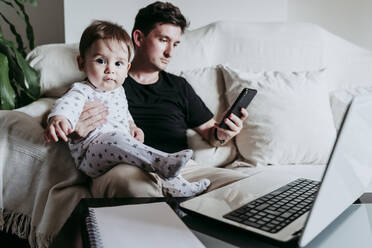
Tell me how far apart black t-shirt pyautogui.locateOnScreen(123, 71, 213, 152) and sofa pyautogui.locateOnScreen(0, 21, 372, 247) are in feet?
0.23

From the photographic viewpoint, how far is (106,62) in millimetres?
1242

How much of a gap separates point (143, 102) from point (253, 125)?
48cm

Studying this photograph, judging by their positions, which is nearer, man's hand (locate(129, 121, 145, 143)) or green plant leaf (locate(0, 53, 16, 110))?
man's hand (locate(129, 121, 145, 143))

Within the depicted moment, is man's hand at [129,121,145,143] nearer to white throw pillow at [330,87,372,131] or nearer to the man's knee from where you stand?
the man's knee

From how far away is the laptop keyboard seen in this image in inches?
24.2

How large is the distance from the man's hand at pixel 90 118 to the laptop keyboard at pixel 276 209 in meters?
0.63

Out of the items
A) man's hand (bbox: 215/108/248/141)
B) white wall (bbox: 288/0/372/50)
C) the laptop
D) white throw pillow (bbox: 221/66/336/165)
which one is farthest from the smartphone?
white wall (bbox: 288/0/372/50)

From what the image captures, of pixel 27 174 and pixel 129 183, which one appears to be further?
pixel 27 174

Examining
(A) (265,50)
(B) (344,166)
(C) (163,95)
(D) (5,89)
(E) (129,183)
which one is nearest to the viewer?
(B) (344,166)

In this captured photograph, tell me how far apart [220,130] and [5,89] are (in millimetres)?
870

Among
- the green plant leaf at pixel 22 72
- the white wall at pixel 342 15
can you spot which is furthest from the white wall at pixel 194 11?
the green plant leaf at pixel 22 72

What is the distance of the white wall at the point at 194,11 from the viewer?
2.09 meters

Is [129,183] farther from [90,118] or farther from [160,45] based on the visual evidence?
[160,45]

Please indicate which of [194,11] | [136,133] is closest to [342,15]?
[194,11]
